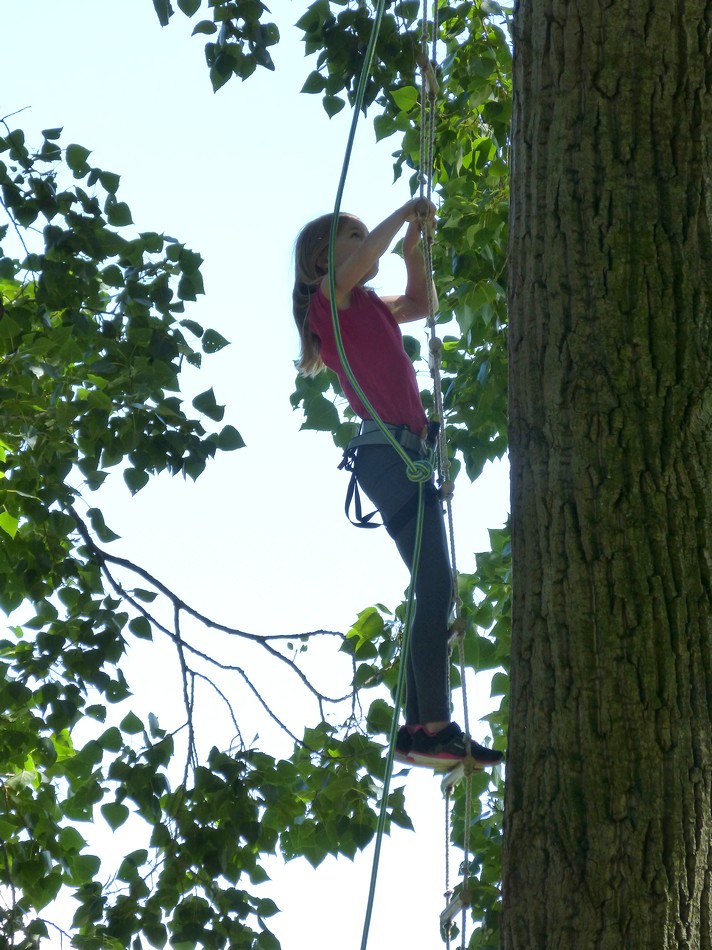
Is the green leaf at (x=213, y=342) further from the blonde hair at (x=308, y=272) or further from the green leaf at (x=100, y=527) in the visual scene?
the green leaf at (x=100, y=527)

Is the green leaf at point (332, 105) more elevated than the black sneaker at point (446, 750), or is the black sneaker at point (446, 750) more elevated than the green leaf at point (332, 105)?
the green leaf at point (332, 105)

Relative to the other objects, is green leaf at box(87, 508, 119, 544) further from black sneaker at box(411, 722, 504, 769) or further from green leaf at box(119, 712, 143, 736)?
black sneaker at box(411, 722, 504, 769)

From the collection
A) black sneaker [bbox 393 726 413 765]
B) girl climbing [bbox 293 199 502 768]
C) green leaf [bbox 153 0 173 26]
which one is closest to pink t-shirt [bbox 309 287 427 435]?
girl climbing [bbox 293 199 502 768]

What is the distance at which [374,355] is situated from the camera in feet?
9.43

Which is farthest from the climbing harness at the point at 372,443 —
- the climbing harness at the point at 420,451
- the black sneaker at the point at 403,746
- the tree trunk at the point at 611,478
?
the tree trunk at the point at 611,478

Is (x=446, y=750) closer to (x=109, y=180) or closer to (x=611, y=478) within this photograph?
(x=611, y=478)

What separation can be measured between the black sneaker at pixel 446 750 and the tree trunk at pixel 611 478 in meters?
0.83

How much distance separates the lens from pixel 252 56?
11.0ft

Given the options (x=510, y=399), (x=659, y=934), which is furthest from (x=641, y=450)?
(x=659, y=934)

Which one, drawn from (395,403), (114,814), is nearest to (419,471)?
(395,403)

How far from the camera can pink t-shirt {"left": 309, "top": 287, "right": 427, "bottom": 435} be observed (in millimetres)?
2844

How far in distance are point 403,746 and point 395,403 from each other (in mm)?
804

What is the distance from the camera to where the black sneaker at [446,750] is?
8.27 feet

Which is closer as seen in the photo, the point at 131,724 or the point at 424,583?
the point at 424,583
